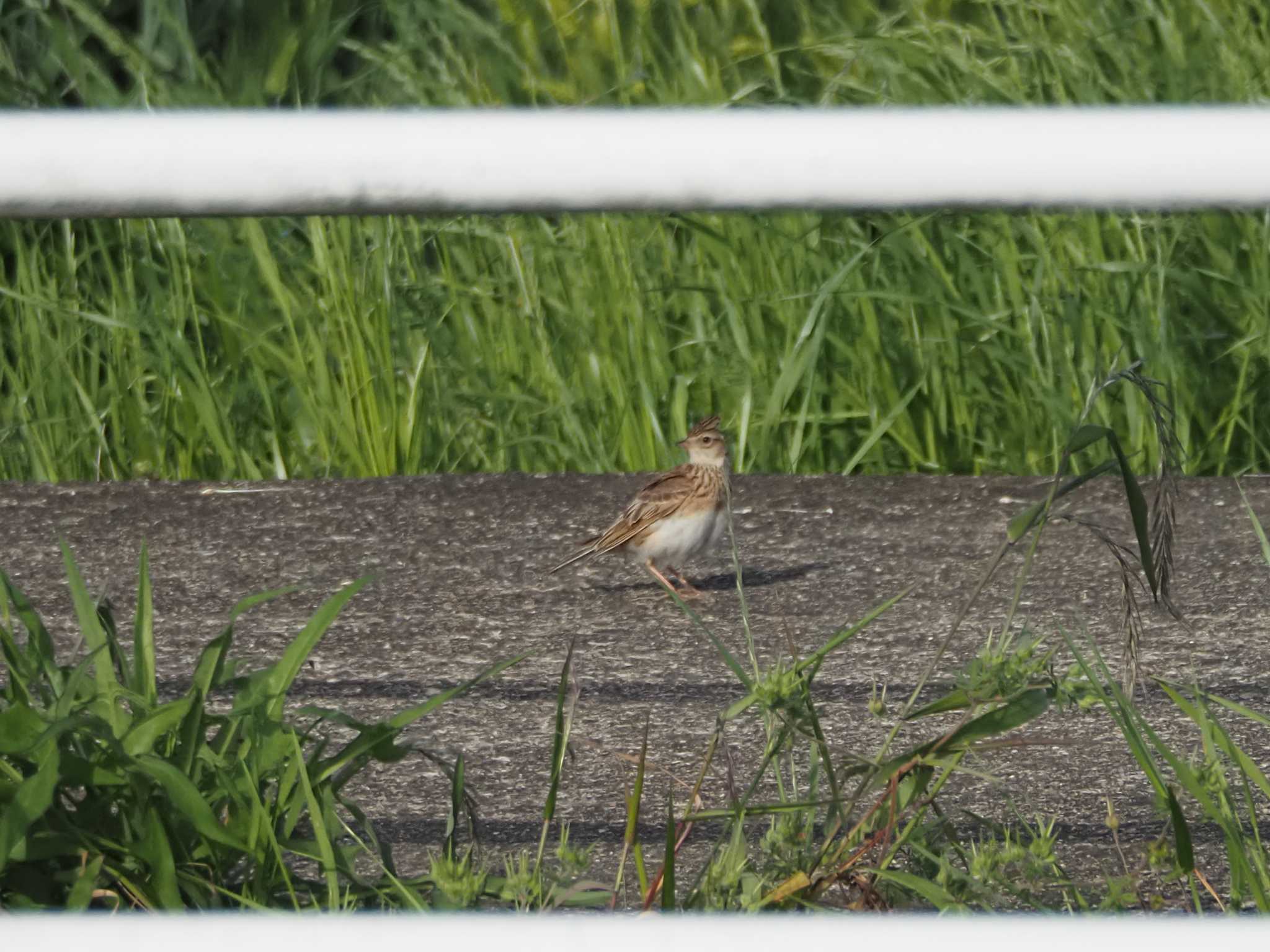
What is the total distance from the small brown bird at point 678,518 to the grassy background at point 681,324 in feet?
1.82

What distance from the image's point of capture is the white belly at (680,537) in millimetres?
5371

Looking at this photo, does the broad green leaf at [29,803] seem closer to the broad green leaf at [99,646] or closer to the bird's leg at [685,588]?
the broad green leaf at [99,646]

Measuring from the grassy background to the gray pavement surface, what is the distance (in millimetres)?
379

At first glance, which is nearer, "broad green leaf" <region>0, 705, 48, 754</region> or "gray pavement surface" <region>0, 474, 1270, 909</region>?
"broad green leaf" <region>0, 705, 48, 754</region>

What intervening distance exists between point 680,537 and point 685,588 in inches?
8.7

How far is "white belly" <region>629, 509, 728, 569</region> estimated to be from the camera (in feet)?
17.6

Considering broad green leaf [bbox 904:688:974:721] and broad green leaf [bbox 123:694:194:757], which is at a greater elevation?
broad green leaf [bbox 123:694:194:757]

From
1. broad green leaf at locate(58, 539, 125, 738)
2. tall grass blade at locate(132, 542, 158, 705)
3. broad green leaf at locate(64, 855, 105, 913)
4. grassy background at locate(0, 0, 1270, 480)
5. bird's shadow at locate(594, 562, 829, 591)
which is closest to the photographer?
broad green leaf at locate(64, 855, 105, 913)

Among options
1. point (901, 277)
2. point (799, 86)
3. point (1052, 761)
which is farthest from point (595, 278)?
point (1052, 761)

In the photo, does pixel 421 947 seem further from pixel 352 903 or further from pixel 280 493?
pixel 280 493

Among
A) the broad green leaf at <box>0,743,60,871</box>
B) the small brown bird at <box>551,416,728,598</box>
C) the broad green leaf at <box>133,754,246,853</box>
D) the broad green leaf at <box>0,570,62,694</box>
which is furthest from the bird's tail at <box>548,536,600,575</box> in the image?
the broad green leaf at <box>0,743,60,871</box>

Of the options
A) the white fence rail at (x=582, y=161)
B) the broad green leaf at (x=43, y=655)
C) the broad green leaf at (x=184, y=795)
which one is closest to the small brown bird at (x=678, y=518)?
the broad green leaf at (x=43, y=655)

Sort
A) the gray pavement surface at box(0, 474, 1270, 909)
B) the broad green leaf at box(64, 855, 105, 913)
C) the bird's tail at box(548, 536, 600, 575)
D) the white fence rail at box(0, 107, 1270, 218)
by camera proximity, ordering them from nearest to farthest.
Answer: the white fence rail at box(0, 107, 1270, 218) → the broad green leaf at box(64, 855, 105, 913) → the gray pavement surface at box(0, 474, 1270, 909) → the bird's tail at box(548, 536, 600, 575)

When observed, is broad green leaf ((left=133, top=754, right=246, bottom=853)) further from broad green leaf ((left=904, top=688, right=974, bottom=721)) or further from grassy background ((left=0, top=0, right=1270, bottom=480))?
grassy background ((left=0, top=0, right=1270, bottom=480))
